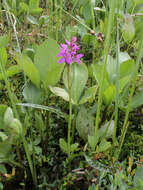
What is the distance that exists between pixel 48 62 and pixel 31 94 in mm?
127

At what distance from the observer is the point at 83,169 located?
75cm

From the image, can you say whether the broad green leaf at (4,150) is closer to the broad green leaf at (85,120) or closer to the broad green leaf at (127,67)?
the broad green leaf at (85,120)

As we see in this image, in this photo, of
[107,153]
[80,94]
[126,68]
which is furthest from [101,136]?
[126,68]

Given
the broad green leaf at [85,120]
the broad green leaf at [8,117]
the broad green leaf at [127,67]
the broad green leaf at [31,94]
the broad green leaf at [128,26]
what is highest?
the broad green leaf at [128,26]

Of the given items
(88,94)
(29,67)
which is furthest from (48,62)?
(88,94)

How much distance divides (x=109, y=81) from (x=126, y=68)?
80 millimetres

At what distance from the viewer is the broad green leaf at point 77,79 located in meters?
0.78

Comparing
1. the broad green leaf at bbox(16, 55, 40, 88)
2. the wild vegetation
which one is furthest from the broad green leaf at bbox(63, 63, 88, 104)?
the broad green leaf at bbox(16, 55, 40, 88)

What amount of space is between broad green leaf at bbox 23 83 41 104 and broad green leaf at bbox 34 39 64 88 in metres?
0.05

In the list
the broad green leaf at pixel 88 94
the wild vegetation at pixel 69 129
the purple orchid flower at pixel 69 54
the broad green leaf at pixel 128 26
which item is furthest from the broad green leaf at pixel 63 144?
the broad green leaf at pixel 128 26

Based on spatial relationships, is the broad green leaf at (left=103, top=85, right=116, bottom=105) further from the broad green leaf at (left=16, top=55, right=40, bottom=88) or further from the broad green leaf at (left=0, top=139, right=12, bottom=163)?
the broad green leaf at (left=0, top=139, right=12, bottom=163)

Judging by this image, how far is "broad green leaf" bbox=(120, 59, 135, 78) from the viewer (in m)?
0.83

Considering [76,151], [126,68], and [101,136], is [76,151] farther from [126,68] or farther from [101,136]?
[126,68]

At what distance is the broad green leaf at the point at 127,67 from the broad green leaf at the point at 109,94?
13 centimetres
